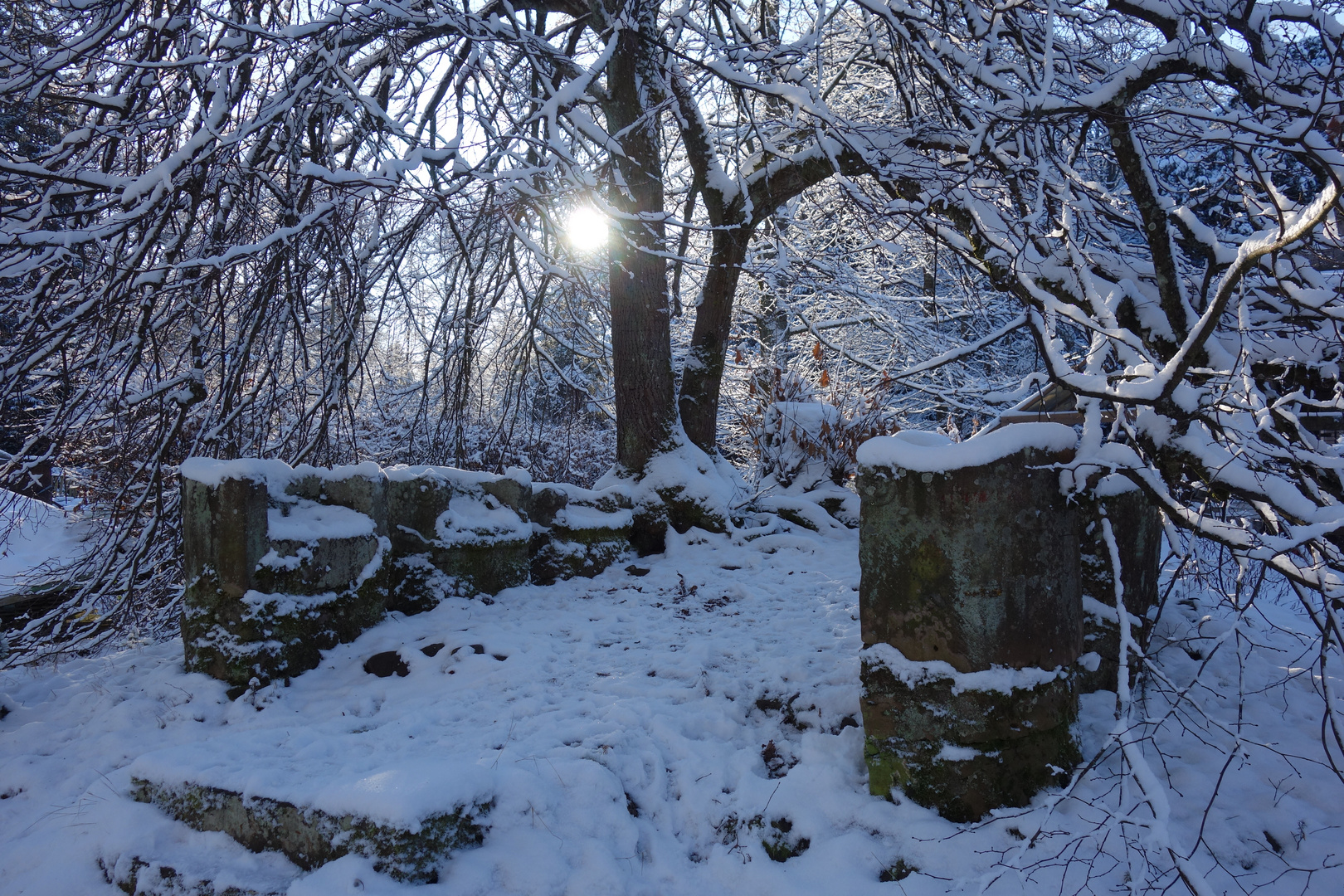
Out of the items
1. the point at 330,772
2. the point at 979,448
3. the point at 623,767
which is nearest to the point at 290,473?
the point at 330,772

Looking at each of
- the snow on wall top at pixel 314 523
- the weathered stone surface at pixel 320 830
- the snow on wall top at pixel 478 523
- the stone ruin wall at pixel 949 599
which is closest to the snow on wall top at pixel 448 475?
the snow on wall top at pixel 478 523

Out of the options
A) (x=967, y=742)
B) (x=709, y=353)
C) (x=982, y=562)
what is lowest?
(x=967, y=742)

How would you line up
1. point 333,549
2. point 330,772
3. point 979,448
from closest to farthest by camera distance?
point 979,448 < point 330,772 < point 333,549

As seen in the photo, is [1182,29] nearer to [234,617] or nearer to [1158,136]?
[1158,136]

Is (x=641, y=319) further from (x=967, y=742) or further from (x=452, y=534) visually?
(x=967, y=742)

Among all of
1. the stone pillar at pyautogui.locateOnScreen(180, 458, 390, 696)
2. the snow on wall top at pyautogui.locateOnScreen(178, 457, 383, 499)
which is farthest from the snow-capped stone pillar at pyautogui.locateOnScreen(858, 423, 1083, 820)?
the snow on wall top at pyautogui.locateOnScreen(178, 457, 383, 499)

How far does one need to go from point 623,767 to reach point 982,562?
147cm

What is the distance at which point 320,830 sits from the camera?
229 cm

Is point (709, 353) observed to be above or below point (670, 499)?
above

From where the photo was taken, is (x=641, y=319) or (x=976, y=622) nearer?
(x=976, y=622)

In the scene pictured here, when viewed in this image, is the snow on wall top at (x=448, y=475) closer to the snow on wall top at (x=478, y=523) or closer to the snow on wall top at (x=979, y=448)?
the snow on wall top at (x=478, y=523)

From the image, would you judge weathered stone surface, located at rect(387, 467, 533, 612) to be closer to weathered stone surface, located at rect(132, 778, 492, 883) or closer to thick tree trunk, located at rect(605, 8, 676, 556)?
thick tree trunk, located at rect(605, 8, 676, 556)

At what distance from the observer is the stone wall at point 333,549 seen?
342cm

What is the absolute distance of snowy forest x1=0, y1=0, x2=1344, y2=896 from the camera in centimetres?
230
